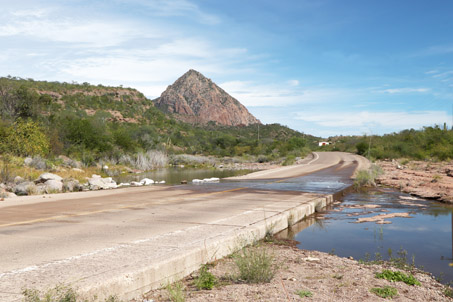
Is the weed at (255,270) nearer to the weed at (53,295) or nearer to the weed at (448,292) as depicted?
the weed at (53,295)

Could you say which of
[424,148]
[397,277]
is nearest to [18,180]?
[397,277]

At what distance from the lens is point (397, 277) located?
605cm

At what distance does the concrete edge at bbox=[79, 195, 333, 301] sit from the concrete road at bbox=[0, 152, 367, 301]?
1 cm

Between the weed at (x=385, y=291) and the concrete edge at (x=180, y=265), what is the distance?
2.50 m

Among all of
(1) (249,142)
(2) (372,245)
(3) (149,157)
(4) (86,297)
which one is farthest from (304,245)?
(1) (249,142)

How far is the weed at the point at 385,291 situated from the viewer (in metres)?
5.22

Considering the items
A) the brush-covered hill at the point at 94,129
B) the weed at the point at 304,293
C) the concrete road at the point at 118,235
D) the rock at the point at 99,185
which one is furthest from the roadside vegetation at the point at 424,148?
the weed at the point at 304,293

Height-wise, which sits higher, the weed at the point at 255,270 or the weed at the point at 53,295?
the weed at the point at 53,295

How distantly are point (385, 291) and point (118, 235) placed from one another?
186 inches

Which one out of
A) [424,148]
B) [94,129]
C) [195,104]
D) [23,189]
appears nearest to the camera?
[23,189]

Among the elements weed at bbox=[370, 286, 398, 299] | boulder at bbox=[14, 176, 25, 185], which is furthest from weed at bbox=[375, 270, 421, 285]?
boulder at bbox=[14, 176, 25, 185]

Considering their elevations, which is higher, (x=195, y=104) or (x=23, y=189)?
(x=195, y=104)

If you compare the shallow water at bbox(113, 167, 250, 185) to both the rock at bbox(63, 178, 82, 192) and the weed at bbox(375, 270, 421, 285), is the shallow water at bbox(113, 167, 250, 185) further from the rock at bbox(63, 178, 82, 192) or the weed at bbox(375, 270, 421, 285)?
the weed at bbox(375, 270, 421, 285)

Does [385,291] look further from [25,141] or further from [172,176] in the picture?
[25,141]
